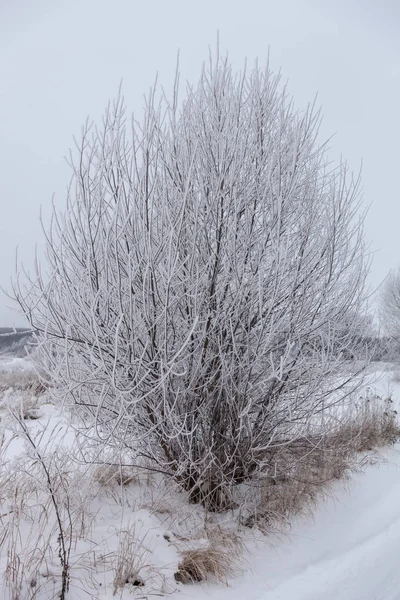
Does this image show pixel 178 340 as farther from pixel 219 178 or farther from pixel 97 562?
pixel 97 562

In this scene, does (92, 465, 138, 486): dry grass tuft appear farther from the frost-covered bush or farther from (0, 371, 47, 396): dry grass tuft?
(0, 371, 47, 396): dry grass tuft

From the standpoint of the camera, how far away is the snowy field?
2.12m

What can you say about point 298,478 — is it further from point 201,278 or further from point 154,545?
point 201,278

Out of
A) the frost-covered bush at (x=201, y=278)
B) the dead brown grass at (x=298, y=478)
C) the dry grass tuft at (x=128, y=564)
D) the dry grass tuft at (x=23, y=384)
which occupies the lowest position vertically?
the dry grass tuft at (x=23, y=384)

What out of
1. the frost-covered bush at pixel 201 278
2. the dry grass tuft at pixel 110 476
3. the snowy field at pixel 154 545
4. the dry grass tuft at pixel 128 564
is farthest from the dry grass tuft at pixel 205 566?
the dry grass tuft at pixel 110 476

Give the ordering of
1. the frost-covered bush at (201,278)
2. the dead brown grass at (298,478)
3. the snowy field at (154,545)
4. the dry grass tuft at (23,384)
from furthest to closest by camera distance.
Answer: the dry grass tuft at (23,384) < the dead brown grass at (298,478) < the frost-covered bush at (201,278) < the snowy field at (154,545)

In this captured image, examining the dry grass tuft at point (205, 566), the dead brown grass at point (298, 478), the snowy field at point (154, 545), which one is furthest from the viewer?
the dead brown grass at point (298, 478)

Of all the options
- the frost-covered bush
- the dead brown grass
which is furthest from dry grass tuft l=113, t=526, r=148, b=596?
the dead brown grass

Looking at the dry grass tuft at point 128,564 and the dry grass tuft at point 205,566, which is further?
the dry grass tuft at point 205,566

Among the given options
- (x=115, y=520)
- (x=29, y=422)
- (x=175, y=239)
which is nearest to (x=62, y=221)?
(x=175, y=239)

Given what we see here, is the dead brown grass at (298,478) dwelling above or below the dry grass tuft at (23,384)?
above

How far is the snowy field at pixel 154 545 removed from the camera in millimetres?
2125

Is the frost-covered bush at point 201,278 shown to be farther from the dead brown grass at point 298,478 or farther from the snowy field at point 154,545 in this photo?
the snowy field at point 154,545

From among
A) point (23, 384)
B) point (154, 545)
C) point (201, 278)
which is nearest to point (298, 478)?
point (154, 545)
